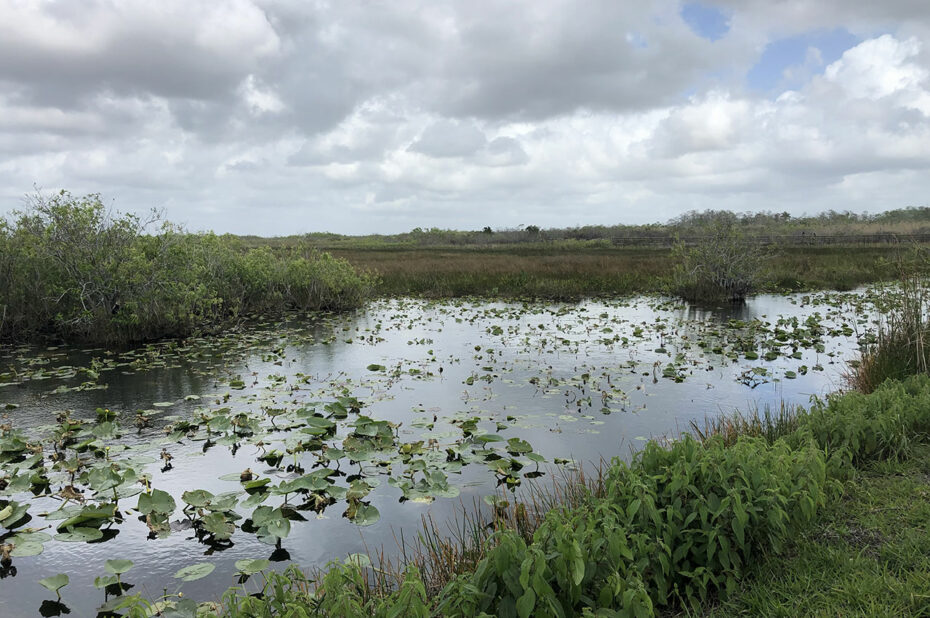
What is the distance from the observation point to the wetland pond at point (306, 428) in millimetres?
4562

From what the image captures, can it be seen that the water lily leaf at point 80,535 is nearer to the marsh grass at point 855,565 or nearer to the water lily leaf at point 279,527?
the water lily leaf at point 279,527

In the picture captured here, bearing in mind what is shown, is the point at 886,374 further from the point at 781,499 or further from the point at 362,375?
the point at 362,375

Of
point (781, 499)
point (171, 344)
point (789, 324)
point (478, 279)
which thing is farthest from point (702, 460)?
point (478, 279)

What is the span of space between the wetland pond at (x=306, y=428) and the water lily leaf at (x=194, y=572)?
1 cm

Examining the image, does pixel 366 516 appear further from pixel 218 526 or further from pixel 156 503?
pixel 156 503

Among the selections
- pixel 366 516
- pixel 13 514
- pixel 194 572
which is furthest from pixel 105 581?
pixel 366 516

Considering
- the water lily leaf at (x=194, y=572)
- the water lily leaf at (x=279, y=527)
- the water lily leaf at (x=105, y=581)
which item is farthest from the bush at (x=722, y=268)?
the water lily leaf at (x=105, y=581)

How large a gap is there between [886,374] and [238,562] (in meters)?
8.89

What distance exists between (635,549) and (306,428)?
16.1 ft

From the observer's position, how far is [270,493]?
207 inches

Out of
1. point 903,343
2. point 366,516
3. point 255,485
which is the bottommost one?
point 366,516

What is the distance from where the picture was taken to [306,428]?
7133mm

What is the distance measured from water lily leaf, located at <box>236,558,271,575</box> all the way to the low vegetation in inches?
7.0

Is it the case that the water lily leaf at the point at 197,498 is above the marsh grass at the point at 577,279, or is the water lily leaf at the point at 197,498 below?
below
